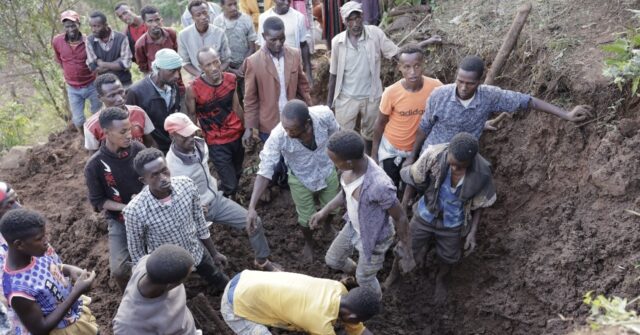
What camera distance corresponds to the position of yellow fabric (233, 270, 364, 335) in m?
3.20

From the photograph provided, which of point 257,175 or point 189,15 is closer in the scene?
point 257,175

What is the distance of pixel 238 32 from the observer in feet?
21.1

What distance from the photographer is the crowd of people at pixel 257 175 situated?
3.16m

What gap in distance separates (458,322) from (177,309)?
262 cm

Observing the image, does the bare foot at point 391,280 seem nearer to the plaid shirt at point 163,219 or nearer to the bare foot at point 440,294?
the bare foot at point 440,294

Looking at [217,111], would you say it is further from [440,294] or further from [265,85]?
[440,294]

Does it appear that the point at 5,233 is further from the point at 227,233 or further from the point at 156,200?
the point at 227,233

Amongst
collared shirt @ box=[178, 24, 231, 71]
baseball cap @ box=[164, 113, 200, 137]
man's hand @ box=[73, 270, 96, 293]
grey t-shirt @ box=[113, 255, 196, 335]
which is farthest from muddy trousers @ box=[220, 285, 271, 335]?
A: collared shirt @ box=[178, 24, 231, 71]

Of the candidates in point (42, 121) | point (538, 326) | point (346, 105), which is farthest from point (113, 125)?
point (42, 121)

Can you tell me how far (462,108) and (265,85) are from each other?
6.87 ft

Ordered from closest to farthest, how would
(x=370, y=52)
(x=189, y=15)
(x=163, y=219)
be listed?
1. (x=163, y=219)
2. (x=370, y=52)
3. (x=189, y=15)

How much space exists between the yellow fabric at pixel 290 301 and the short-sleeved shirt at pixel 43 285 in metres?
1.07

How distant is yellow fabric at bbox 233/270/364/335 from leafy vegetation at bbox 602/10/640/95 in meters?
2.83

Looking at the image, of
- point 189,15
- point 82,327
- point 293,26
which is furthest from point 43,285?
point 189,15
